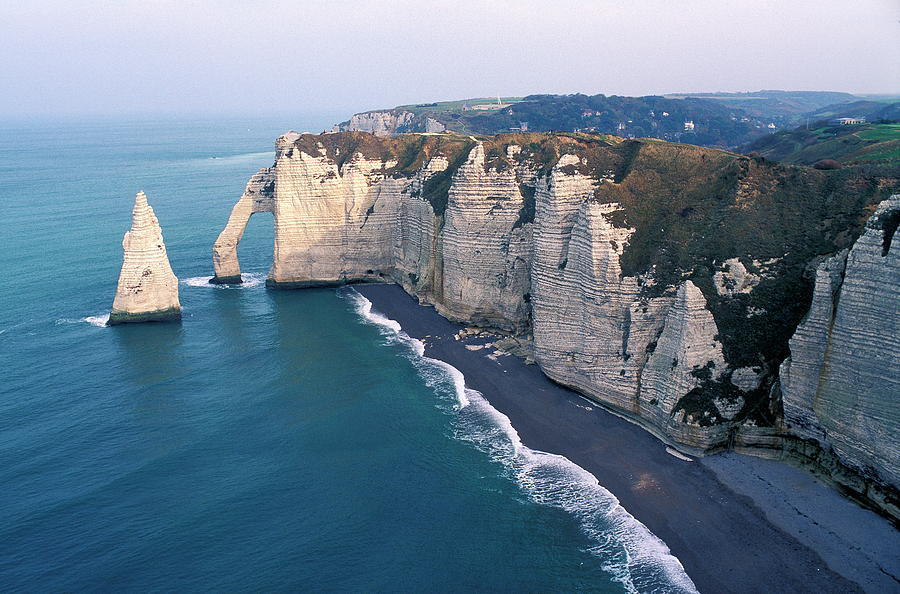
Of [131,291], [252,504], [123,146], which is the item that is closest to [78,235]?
[131,291]

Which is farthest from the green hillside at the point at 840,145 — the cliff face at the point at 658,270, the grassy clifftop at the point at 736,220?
the cliff face at the point at 658,270

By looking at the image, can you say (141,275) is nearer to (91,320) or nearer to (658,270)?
(91,320)

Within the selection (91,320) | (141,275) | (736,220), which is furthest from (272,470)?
(91,320)

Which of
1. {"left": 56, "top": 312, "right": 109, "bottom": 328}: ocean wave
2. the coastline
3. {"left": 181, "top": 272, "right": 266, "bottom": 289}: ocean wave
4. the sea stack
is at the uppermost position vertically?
the sea stack

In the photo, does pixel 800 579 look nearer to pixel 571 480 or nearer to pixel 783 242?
pixel 571 480

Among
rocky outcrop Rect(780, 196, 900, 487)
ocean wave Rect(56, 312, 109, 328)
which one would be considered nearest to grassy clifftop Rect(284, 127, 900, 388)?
rocky outcrop Rect(780, 196, 900, 487)

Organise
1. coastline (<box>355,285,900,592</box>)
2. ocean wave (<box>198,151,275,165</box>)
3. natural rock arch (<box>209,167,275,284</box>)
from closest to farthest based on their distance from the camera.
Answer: coastline (<box>355,285,900,592</box>)
natural rock arch (<box>209,167,275,284</box>)
ocean wave (<box>198,151,275,165</box>)

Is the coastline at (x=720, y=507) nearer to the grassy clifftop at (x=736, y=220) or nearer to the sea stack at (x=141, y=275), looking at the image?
the grassy clifftop at (x=736, y=220)

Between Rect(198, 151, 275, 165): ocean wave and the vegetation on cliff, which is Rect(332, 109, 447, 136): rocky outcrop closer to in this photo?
Rect(198, 151, 275, 165): ocean wave
